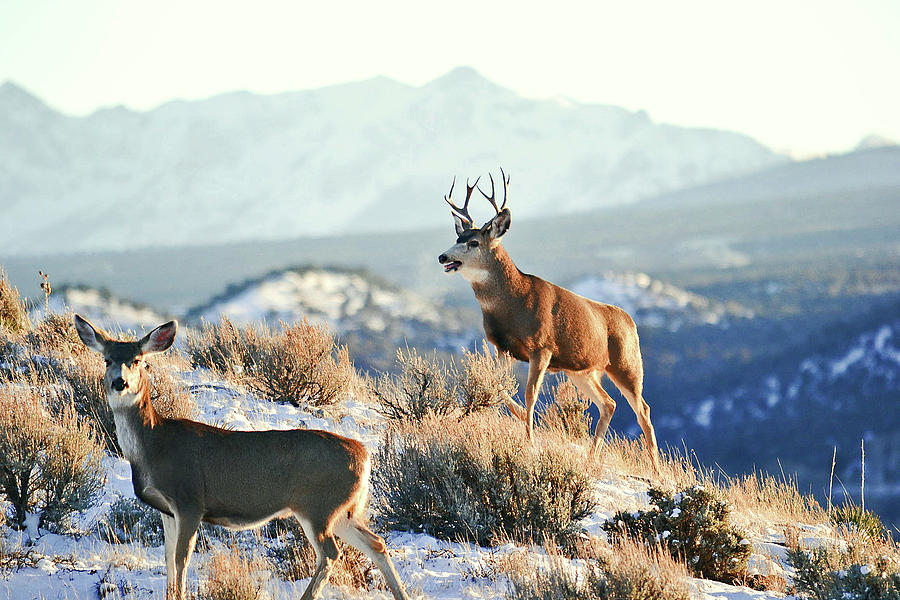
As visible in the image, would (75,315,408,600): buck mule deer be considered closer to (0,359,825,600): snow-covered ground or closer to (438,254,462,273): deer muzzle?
(0,359,825,600): snow-covered ground

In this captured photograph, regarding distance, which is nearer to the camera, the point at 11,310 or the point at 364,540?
the point at 364,540

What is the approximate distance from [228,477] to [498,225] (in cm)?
473

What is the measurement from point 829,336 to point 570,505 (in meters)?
153

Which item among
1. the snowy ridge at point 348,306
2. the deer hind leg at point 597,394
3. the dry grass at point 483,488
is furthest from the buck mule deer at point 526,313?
the snowy ridge at point 348,306

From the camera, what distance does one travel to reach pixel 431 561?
24.2 ft

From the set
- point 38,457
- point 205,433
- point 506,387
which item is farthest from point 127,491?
point 506,387

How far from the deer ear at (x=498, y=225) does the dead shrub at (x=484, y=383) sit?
5.34 ft

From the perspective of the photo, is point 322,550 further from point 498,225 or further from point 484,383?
point 484,383

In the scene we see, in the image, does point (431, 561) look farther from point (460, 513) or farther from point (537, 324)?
point (537, 324)

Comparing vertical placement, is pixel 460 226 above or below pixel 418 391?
above

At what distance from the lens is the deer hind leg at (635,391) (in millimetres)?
10867

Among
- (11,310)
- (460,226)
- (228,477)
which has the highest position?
(460,226)

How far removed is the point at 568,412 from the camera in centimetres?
1281

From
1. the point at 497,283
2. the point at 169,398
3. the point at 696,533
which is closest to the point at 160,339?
A: the point at 169,398
